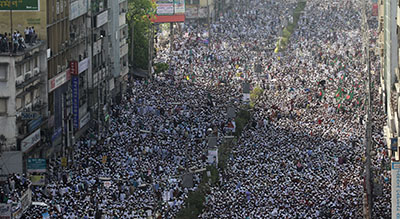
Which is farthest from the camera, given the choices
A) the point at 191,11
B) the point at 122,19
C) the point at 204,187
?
the point at 191,11

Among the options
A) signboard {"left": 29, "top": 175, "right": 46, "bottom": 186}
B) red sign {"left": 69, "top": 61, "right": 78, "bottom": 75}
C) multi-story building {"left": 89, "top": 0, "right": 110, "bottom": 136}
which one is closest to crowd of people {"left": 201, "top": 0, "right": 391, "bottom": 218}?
signboard {"left": 29, "top": 175, "right": 46, "bottom": 186}

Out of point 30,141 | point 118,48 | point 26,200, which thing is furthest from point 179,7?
point 26,200

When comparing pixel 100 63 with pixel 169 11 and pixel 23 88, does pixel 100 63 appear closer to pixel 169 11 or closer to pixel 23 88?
pixel 23 88

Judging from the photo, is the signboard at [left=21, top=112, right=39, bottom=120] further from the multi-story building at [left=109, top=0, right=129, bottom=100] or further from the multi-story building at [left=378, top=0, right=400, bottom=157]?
the multi-story building at [left=109, top=0, right=129, bottom=100]

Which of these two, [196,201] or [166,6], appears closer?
[196,201]

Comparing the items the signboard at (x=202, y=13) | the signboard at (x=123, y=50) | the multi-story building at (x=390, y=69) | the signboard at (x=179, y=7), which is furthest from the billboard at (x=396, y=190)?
the signboard at (x=202, y=13)

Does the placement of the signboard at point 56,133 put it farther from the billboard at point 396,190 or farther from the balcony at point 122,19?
the billboard at point 396,190

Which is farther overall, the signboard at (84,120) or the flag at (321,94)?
the flag at (321,94)
